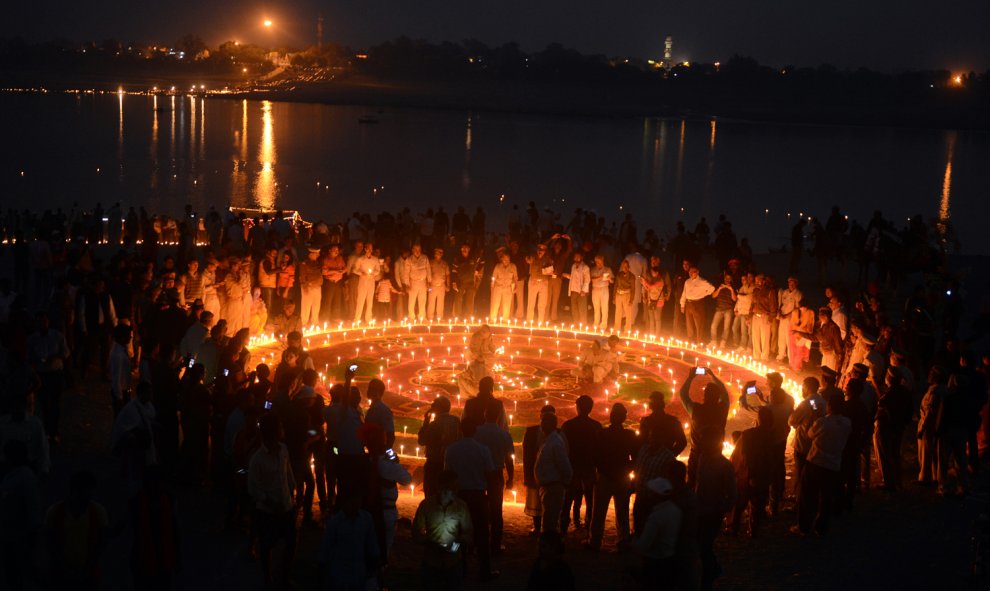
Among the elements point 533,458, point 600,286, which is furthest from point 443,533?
point 600,286

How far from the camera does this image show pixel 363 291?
63.9ft

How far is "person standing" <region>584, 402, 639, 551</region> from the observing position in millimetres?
10023

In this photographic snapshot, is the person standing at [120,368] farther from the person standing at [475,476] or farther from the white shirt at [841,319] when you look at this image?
the white shirt at [841,319]

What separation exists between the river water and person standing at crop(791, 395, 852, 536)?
129ft

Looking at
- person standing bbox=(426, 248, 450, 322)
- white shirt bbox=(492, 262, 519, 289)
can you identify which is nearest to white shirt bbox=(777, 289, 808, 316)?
white shirt bbox=(492, 262, 519, 289)

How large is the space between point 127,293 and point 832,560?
1072 centimetres

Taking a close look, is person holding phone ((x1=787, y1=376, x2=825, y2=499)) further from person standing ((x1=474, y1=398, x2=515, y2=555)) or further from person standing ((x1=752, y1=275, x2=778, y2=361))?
person standing ((x1=752, y1=275, x2=778, y2=361))

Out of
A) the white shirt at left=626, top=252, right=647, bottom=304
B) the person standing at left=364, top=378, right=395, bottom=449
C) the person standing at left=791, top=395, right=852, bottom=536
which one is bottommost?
the person standing at left=791, top=395, right=852, bottom=536

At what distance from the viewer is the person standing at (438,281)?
19.9 m

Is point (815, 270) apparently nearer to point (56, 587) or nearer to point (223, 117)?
point (56, 587)

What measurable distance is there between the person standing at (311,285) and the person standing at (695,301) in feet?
22.4

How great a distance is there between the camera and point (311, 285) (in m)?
18.7

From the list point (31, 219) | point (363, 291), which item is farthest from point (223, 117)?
point (363, 291)

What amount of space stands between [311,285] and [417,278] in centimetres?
216
